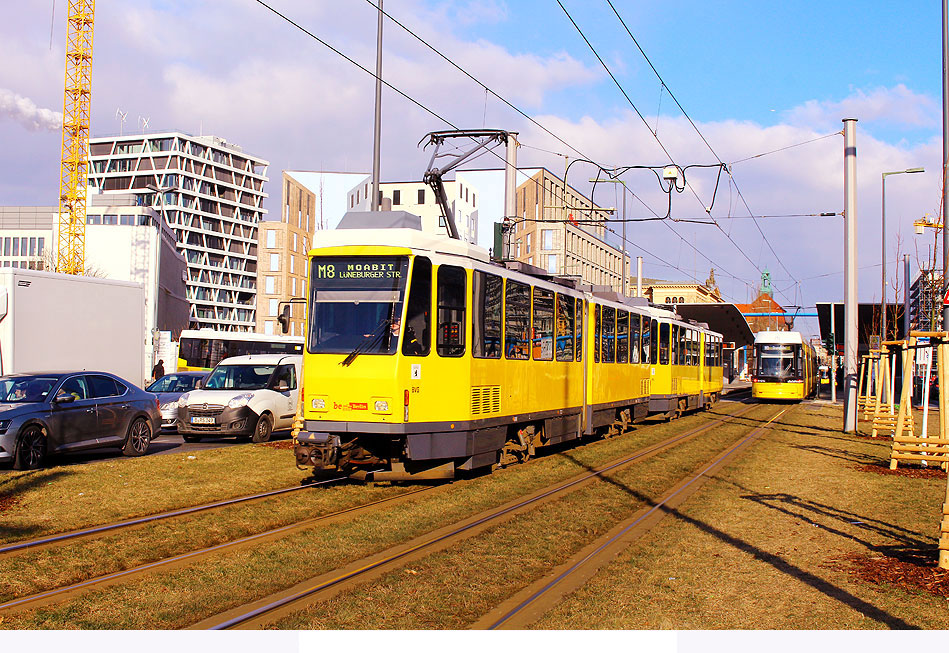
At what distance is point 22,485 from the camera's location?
459 inches

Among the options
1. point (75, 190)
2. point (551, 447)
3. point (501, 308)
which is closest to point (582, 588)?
point (501, 308)

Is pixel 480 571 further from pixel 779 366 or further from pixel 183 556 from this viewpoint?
pixel 779 366

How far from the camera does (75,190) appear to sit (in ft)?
227

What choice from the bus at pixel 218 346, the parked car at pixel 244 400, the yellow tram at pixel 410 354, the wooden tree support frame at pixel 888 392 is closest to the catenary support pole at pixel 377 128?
the parked car at pixel 244 400

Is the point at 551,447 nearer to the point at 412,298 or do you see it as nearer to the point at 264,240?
the point at 412,298

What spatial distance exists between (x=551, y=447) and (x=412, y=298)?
8.90 meters

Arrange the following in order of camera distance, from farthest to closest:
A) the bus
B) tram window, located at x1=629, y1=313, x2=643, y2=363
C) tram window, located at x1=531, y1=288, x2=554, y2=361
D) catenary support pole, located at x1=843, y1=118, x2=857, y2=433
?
1. the bus
2. catenary support pole, located at x1=843, y1=118, x2=857, y2=433
3. tram window, located at x1=629, y1=313, x2=643, y2=363
4. tram window, located at x1=531, y1=288, x2=554, y2=361

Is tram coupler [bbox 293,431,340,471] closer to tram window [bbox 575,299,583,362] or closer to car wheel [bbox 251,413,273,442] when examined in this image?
tram window [bbox 575,299,583,362]

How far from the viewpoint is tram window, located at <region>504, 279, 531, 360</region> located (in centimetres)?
1350

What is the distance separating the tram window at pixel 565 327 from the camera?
16.2 meters

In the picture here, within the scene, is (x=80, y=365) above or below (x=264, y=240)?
below

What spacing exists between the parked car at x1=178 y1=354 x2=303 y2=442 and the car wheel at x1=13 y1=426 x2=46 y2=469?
470cm

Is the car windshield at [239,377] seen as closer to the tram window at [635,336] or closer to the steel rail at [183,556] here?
the tram window at [635,336]

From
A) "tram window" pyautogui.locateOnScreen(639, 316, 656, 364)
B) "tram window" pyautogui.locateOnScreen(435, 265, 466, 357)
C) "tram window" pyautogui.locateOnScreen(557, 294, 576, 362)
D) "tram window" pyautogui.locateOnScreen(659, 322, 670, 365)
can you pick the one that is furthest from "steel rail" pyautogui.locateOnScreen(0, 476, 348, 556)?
"tram window" pyautogui.locateOnScreen(659, 322, 670, 365)
